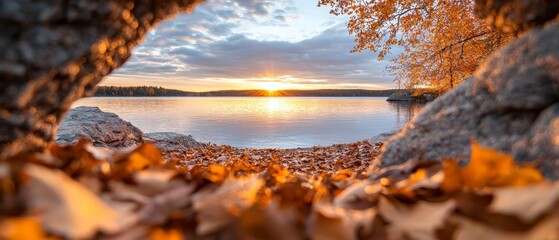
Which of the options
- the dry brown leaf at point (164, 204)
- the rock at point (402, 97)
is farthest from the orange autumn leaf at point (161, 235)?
the rock at point (402, 97)

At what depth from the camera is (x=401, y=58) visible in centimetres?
1416

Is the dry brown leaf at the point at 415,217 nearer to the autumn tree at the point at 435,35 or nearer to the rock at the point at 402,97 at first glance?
the autumn tree at the point at 435,35

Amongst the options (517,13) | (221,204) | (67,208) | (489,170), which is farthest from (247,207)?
(517,13)

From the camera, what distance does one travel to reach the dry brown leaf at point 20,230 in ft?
2.15

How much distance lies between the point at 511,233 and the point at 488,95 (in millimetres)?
1289

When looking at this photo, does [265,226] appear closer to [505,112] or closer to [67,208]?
[67,208]

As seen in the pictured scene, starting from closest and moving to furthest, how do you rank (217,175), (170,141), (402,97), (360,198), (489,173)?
(489,173)
(360,198)
(217,175)
(170,141)
(402,97)

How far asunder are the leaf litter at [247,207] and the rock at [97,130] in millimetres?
8962

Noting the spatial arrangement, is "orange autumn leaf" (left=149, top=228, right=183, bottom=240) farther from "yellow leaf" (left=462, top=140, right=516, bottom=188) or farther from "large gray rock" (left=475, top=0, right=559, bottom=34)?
"large gray rock" (left=475, top=0, right=559, bottom=34)

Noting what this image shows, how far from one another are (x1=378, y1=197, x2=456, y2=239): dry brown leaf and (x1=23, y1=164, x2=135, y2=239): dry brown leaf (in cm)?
78

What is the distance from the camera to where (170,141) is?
42.9 feet

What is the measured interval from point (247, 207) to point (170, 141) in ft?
42.1

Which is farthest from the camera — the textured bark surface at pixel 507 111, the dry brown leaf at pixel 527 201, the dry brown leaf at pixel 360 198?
the textured bark surface at pixel 507 111

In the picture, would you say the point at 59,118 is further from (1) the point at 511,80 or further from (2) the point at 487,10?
(2) the point at 487,10
